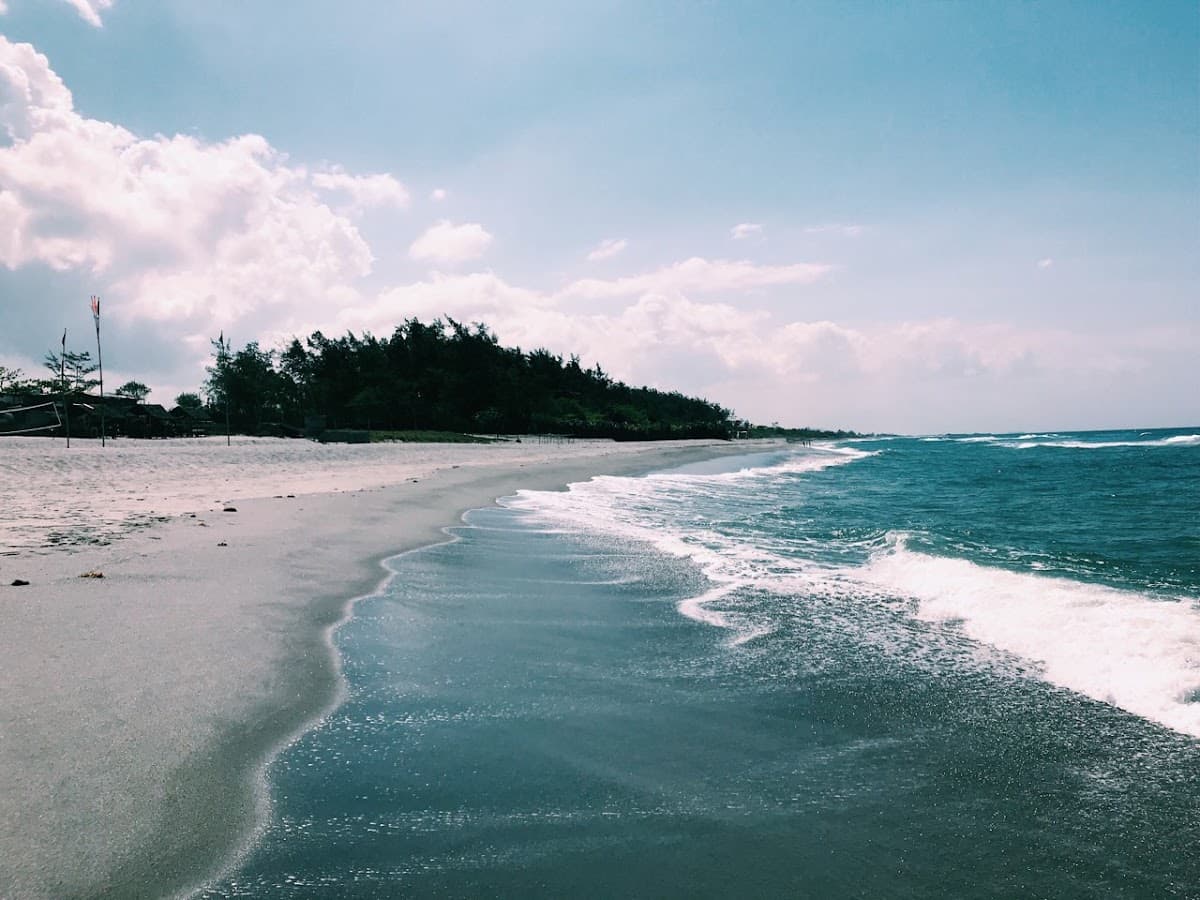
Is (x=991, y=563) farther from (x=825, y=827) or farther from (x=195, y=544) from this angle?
(x=195, y=544)

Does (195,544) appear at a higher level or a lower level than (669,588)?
higher

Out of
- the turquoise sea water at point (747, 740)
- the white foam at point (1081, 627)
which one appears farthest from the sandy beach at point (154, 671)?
the white foam at point (1081, 627)

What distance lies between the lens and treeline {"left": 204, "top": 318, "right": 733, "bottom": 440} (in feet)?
222

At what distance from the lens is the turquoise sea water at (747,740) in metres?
2.67

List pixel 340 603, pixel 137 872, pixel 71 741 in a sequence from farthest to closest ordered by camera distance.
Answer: pixel 340 603 → pixel 71 741 → pixel 137 872

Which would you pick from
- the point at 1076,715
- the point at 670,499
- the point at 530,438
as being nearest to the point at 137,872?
the point at 1076,715

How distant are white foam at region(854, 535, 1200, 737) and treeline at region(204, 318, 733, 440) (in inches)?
2228

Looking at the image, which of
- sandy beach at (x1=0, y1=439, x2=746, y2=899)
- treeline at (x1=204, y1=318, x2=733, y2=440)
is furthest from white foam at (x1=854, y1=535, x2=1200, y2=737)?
treeline at (x1=204, y1=318, x2=733, y2=440)

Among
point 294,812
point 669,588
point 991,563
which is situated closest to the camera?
point 294,812

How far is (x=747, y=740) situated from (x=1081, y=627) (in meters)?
4.66

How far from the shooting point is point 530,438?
68.8 metres

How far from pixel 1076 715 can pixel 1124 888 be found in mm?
2132

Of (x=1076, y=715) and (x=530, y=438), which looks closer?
(x=1076, y=715)

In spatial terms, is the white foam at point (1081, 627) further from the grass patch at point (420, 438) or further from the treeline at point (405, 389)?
the treeline at point (405, 389)
